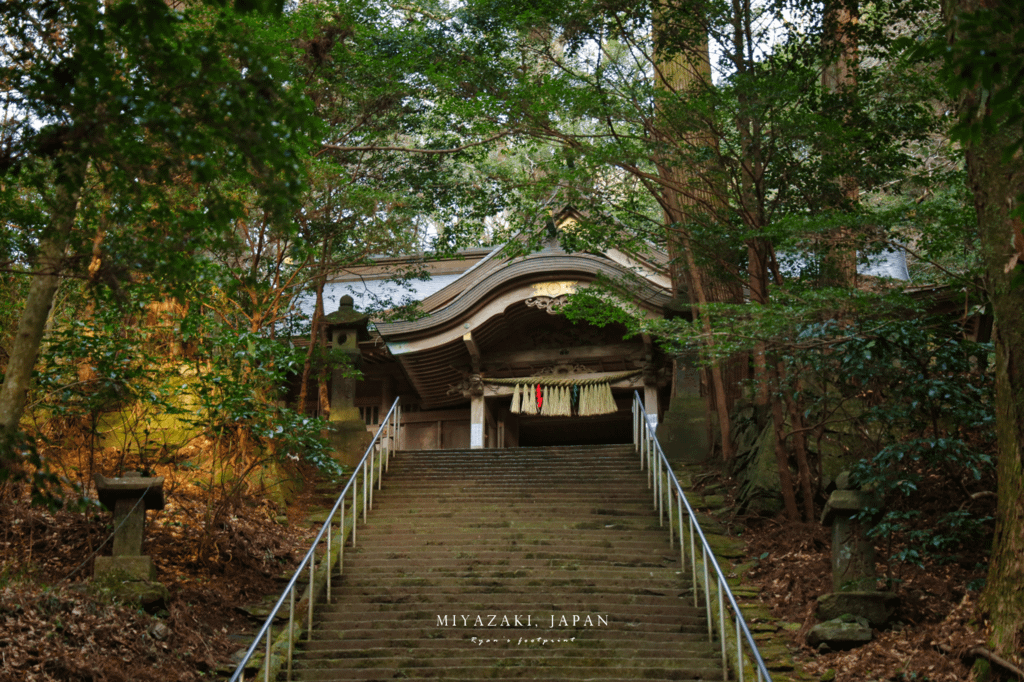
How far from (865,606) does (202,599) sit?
214 inches

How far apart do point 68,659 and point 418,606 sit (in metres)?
2.72

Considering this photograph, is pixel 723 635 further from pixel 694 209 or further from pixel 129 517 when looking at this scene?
pixel 694 209

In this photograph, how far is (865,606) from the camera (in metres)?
6.59

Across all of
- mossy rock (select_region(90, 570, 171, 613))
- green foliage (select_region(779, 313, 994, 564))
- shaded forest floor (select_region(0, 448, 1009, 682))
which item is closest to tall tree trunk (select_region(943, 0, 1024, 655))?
shaded forest floor (select_region(0, 448, 1009, 682))

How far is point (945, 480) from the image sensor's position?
25.8ft

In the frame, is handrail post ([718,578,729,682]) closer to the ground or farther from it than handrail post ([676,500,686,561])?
closer to the ground

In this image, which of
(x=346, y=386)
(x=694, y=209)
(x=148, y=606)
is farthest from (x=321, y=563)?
(x=694, y=209)

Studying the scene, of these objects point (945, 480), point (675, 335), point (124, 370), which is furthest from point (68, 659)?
point (945, 480)

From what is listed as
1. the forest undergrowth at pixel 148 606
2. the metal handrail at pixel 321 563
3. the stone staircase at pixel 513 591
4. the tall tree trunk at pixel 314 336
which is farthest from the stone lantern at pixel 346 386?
the forest undergrowth at pixel 148 606

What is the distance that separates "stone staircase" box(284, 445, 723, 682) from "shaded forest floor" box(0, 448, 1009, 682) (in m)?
0.79

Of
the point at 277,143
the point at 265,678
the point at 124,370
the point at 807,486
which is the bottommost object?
the point at 265,678

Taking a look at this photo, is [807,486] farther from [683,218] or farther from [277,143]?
[277,143]

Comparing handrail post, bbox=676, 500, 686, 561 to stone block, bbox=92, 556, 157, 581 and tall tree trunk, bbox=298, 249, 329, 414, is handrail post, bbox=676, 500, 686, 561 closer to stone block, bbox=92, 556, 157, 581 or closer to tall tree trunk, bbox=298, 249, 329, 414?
stone block, bbox=92, 556, 157, 581

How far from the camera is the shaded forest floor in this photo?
19.1 feet
